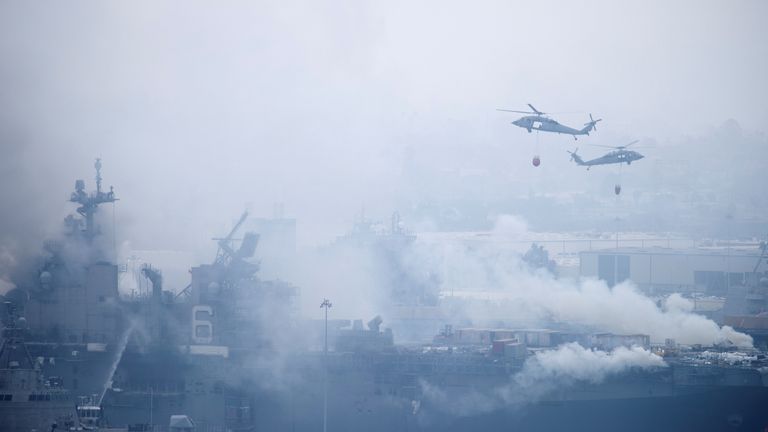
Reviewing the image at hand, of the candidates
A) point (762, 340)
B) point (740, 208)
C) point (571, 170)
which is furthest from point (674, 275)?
point (571, 170)

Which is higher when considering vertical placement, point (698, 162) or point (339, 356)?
point (698, 162)

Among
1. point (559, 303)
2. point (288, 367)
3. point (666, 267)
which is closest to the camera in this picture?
point (288, 367)

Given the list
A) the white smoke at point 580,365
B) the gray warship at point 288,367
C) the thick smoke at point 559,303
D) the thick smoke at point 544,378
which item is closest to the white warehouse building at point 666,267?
the thick smoke at point 559,303

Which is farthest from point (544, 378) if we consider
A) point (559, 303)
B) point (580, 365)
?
point (559, 303)

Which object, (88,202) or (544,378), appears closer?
(544,378)

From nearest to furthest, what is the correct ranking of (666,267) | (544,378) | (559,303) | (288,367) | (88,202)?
(544,378) < (288,367) < (88,202) < (559,303) < (666,267)

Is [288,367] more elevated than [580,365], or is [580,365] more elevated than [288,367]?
[580,365]

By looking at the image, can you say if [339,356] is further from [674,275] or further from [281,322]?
[674,275]

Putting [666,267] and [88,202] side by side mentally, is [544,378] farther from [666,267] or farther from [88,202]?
[666,267]

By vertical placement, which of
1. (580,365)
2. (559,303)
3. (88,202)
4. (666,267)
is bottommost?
(580,365)

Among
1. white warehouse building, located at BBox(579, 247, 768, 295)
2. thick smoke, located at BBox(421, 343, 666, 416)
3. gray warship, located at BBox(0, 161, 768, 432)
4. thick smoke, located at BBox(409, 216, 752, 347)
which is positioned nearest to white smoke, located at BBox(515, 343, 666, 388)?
thick smoke, located at BBox(421, 343, 666, 416)
